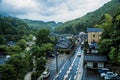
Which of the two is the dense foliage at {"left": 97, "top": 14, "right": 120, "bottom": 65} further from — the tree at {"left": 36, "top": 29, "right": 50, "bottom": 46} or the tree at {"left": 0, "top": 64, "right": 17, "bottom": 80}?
the tree at {"left": 36, "top": 29, "right": 50, "bottom": 46}

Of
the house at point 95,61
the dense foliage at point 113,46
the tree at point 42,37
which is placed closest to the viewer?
the dense foliage at point 113,46

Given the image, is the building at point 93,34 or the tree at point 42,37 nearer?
the tree at point 42,37

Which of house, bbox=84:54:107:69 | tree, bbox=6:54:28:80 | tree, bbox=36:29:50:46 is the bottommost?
house, bbox=84:54:107:69

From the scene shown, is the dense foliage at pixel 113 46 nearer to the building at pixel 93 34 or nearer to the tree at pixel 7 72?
the tree at pixel 7 72

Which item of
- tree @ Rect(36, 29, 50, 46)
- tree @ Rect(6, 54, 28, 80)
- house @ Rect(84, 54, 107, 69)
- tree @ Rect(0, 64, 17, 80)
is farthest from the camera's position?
tree @ Rect(36, 29, 50, 46)

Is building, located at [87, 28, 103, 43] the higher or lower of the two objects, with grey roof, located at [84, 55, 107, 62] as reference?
higher

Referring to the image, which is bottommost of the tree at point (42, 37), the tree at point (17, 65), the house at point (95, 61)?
the house at point (95, 61)

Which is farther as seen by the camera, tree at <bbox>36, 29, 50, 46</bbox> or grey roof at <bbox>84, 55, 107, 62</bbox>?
tree at <bbox>36, 29, 50, 46</bbox>

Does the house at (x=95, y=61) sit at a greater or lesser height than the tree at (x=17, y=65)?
lesser

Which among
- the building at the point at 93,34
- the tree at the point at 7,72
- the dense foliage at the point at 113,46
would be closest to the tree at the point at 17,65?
the tree at the point at 7,72

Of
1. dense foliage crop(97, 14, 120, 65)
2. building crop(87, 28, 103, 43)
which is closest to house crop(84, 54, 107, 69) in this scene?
dense foliage crop(97, 14, 120, 65)

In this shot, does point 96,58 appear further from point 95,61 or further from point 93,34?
point 93,34
